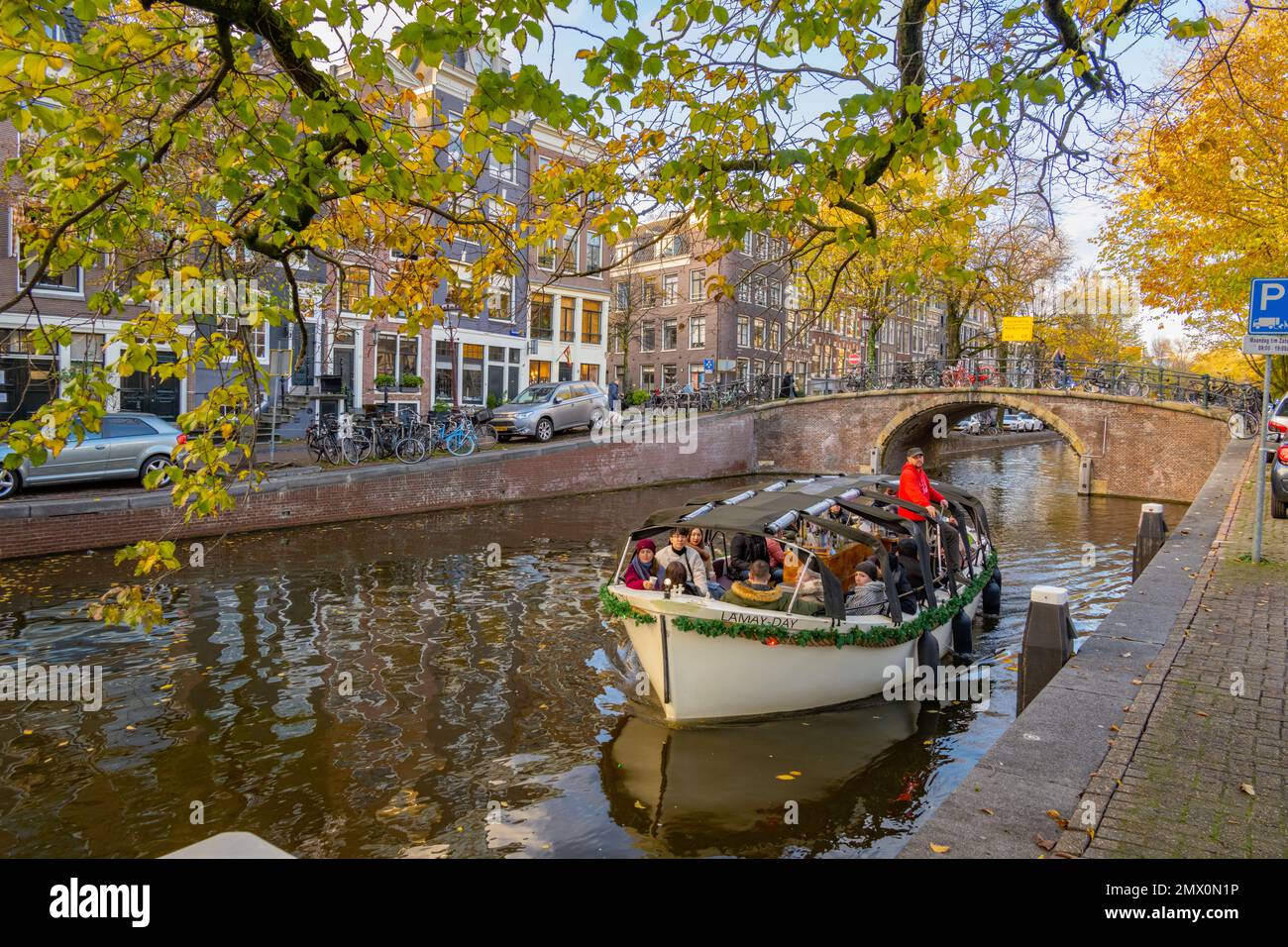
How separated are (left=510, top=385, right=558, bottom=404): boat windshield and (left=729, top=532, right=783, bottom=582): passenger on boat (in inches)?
625

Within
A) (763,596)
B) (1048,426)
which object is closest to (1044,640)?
(763,596)

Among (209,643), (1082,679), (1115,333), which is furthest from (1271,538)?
(1115,333)

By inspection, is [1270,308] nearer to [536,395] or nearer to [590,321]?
[536,395]

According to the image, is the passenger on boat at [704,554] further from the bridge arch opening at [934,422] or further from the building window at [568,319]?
the building window at [568,319]

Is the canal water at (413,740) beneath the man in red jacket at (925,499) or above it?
beneath

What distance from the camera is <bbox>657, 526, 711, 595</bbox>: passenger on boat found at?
8375 millimetres

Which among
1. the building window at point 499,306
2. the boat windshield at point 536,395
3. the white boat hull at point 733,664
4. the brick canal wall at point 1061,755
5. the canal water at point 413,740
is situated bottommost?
the canal water at point 413,740

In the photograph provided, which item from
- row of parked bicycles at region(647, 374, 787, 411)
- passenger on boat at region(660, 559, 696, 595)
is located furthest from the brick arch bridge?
passenger on boat at region(660, 559, 696, 595)

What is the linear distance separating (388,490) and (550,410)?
22.2ft

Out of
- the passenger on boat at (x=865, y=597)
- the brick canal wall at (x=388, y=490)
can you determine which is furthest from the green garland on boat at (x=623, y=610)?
the brick canal wall at (x=388, y=490)

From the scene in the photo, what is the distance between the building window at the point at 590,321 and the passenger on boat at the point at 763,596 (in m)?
29.5

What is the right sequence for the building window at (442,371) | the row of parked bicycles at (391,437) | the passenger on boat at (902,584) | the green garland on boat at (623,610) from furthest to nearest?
1. the building window at (442,371)
2. the row of parked bicycles at (391,437)
3. the passenger on boat at (902,584)
4. the green garland on boat at (623,610)

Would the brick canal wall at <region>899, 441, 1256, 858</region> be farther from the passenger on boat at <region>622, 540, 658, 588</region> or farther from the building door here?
the building door

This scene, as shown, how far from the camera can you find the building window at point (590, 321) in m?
36.6
